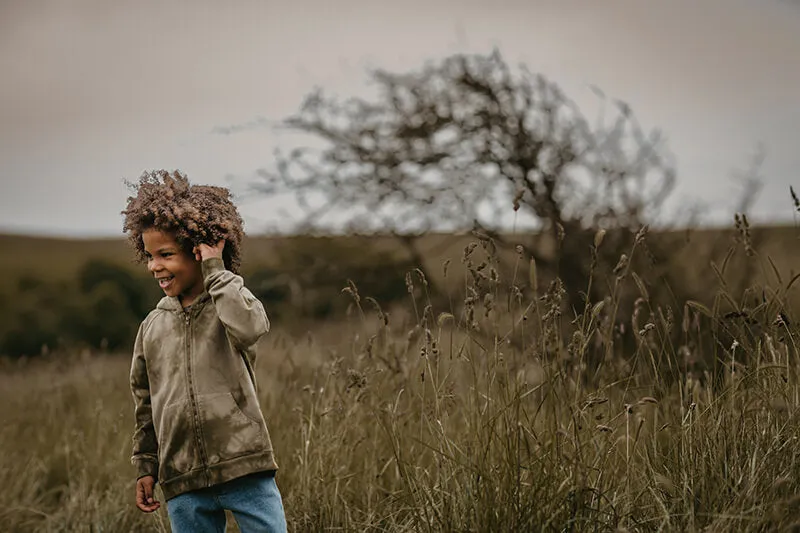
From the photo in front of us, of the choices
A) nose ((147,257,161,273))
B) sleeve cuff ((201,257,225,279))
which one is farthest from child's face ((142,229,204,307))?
sleeve cuff ((201,257,225,279))

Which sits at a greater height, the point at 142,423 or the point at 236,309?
the point at 236,309

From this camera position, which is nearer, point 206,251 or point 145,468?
point 206,251

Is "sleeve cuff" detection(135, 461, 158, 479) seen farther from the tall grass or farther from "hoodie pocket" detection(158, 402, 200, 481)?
the tall grass

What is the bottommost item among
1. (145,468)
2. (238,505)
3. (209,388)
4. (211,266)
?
(238,505)

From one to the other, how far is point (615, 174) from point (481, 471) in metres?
4.14

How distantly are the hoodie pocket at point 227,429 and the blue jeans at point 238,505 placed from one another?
0.36 ft

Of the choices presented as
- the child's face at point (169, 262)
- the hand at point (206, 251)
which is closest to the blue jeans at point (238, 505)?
the child's face at point (169, 262)

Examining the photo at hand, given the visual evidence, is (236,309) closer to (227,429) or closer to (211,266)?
(211,266)

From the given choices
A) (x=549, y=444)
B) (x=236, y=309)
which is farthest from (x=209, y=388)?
(x=549, y=444)

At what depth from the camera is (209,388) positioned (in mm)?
2906

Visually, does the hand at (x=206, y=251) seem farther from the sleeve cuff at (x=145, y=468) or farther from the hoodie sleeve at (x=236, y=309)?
the sleeve cuff at (x=145, y=468)

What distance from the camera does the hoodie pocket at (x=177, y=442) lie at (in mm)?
2898

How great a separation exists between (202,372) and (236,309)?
0.30 m

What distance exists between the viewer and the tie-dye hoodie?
281 centimetres
